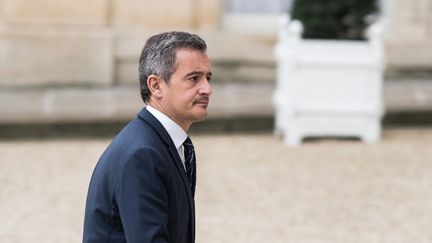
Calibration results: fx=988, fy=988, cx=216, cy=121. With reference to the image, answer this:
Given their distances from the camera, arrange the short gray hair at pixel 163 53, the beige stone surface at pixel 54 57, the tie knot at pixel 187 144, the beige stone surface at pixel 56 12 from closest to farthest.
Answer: the short gray hair at pixel 163 53
the tie knot at pixel 187 144
the beige stone surface at pixel 54 57
the beige stone surface at pixel 56 12

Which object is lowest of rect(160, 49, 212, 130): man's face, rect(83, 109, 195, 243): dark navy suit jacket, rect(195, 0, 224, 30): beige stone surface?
rect(195, 0, 224, 30): beige stone surface

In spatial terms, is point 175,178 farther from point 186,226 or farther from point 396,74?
point 396,74

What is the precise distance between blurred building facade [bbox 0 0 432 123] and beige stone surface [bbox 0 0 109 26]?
0.01 m

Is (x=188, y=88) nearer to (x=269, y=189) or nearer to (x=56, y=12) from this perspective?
(x=269, y=189)

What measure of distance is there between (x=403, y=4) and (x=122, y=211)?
10.1 m

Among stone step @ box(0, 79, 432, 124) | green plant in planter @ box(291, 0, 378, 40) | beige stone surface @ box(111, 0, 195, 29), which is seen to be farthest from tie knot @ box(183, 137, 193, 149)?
beige stone surface @ box(111, 0, 195, 29)

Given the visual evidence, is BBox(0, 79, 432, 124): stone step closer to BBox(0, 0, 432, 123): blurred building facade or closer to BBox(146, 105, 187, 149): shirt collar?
BBox(0, 0, 432, 123): blurred building facade

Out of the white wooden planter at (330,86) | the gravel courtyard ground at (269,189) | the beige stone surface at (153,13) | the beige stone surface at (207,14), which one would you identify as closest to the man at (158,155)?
the gravel courtyard ground at (269,189)

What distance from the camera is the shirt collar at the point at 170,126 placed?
2.68m

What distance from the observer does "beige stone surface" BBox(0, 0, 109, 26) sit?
1095cm

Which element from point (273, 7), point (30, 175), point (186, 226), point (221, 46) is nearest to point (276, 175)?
point (30, 175)

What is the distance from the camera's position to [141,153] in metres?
2.54

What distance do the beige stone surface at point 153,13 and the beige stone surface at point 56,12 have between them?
217 millimetres

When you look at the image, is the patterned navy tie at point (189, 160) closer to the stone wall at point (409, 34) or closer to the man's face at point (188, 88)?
the man's face at point (188, 88)
